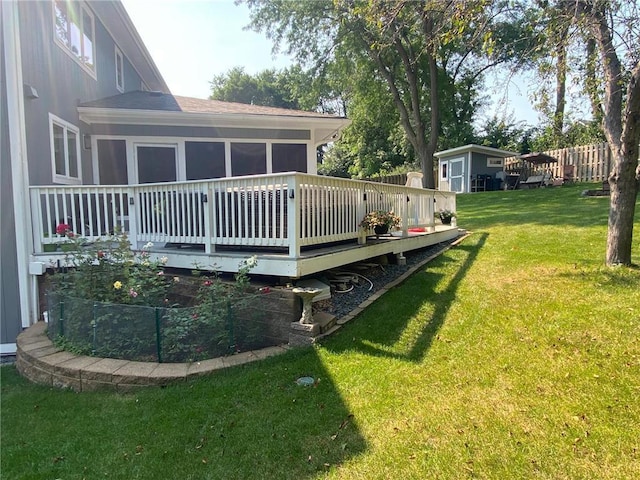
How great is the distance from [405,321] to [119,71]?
33.8ft

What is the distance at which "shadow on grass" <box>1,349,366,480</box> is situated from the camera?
2346 mm

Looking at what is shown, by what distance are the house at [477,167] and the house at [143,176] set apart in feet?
44.8

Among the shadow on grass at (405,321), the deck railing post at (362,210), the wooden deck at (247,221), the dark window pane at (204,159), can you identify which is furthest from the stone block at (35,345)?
the dark window pane at (204,159)

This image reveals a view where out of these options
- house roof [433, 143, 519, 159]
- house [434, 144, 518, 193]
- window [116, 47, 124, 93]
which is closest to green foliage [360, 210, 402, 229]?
window [116, 47, 124, 93]

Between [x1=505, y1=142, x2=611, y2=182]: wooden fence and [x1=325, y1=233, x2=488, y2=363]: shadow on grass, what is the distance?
15012 mm

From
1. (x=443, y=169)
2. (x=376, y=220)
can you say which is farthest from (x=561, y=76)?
(x=443, y=169)

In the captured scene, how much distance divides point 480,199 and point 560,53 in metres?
12.7

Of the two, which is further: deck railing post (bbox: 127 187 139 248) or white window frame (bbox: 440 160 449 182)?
white window frame (bbox: 440 160 449 182)

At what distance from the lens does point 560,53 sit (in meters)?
4.80

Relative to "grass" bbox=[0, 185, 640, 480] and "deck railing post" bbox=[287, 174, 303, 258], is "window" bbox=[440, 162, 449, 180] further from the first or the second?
"deck railing post" bbox=[287, 174, 303, 258]

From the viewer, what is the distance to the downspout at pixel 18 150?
5055mm

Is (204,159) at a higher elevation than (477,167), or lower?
lower

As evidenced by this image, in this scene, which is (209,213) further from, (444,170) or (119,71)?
(444,170)

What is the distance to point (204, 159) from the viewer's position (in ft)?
27.1
